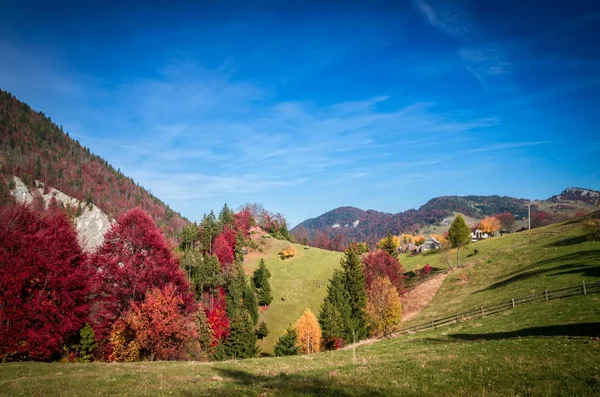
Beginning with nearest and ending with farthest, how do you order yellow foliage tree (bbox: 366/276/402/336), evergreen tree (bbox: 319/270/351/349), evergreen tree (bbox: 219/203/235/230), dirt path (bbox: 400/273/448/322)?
yellow foliage tree (bbox: 366/276/402/336) → evergreen tree (bbox: 319/270/351/349) → dirt path (bbox: 400/273/448/322) → evergreen tree (bbox: 219/203/235/230)

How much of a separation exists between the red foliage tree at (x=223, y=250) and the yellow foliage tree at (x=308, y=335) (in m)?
46.3

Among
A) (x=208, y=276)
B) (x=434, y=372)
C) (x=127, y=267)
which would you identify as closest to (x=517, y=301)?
(x=434, y=372)

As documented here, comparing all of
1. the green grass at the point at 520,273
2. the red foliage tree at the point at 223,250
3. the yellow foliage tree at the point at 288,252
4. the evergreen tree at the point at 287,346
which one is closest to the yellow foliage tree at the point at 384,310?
the green grass at the point at 520,273

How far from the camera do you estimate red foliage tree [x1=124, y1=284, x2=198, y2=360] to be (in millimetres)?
35406

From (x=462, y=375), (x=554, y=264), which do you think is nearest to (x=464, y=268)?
(x=554, y=264)

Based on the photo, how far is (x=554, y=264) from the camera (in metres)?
53.1

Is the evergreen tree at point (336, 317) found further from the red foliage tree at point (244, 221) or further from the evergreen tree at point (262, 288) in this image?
the red foliage tree at point (244, 221)

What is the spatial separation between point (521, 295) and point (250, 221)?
124 m

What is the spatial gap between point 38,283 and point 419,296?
6987 cm

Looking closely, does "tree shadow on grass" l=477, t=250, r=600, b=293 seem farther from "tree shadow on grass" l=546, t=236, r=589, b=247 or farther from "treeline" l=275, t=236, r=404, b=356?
"treeline" l=275, t=236, r=404, b=356

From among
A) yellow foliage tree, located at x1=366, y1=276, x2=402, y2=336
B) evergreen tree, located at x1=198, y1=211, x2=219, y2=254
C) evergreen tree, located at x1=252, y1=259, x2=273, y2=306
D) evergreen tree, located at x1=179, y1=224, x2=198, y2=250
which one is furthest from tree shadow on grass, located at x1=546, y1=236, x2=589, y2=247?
evergreen tree, located at x1=179, y1=224, x2=198, y2=250

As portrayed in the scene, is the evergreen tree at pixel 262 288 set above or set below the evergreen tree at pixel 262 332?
above

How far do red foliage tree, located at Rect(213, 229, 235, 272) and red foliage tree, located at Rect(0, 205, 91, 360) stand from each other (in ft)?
226

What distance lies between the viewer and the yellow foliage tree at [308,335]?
61250 millimetres
